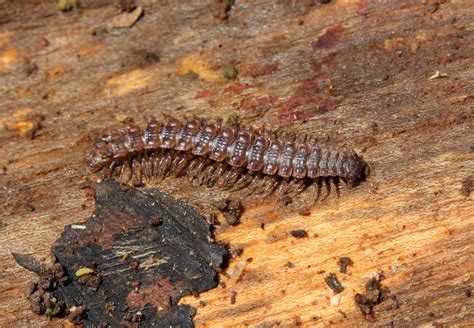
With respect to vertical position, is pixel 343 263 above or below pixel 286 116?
below

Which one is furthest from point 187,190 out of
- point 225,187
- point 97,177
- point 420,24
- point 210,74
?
point 420,24

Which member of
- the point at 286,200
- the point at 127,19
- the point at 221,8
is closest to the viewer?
the point at 286,200

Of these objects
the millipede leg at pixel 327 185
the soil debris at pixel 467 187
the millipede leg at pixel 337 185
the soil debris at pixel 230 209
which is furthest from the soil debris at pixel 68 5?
the soil debris at pixel 467 187

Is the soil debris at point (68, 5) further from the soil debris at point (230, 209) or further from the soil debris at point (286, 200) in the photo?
the soil debris at point (286, 200)

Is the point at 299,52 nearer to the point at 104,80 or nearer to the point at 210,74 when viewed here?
the point at 210,74

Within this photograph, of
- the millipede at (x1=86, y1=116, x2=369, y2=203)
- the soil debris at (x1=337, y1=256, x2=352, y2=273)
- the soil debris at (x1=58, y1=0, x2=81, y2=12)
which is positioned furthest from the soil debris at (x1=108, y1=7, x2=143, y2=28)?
the soil debris at (x1=337, y1=256, x2=352, y2=273)

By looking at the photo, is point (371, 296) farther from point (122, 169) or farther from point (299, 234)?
point (122, 169)

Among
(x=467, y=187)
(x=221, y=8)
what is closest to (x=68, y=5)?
(x=221, y=8)

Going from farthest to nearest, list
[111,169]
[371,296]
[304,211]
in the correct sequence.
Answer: [111,169], [304,211], [371,296]
